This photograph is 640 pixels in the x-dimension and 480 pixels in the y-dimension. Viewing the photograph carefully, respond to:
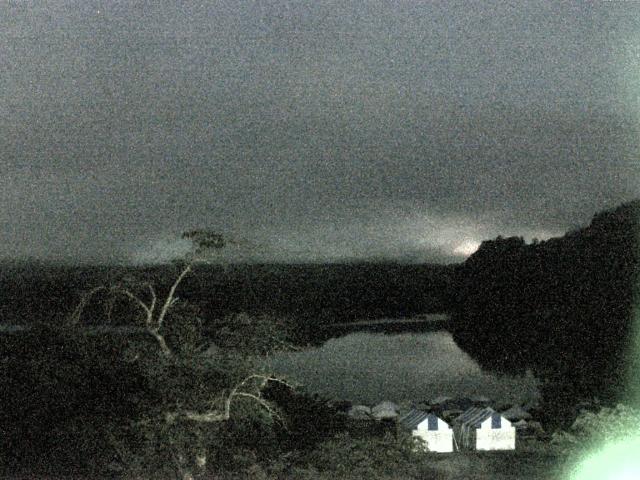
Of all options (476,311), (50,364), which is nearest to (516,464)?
(50,364)

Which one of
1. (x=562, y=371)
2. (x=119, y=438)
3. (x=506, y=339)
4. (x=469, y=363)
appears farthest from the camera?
(x=506, y=339)

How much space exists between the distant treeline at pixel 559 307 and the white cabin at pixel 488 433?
811 cm

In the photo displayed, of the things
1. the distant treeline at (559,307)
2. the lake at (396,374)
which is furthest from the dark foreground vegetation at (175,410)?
the lake at (396,374)

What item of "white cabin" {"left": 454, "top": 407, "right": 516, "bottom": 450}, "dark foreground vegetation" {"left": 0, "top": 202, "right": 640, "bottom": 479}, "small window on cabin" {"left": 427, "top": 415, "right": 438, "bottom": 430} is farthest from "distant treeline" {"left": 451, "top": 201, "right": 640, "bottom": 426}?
"dark foreground vegetation" {"left": 0, "top": 202, "right": 640, "bottom": 479}

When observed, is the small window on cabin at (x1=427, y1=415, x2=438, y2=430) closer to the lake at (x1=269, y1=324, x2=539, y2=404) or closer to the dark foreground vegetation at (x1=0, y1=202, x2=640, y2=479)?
the dark foreground vegetation at (x1=0, y1=202, x2=640, y2=479)

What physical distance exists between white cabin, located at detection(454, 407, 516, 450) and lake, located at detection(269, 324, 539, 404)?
477 inches

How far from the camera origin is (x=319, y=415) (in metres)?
11.8

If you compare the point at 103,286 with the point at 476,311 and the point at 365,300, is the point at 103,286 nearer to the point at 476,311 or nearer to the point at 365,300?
the point at 476,311

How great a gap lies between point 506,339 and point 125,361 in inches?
1848

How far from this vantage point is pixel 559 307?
44.0m

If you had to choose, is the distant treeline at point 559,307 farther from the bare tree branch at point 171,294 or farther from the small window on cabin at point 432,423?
the bare tree branch at point 171,294

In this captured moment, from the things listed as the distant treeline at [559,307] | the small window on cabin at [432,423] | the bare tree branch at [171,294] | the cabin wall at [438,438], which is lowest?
the cabin wall at [438,438]

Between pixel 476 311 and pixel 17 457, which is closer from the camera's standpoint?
pixel 17 457

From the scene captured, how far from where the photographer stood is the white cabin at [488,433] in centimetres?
1276
